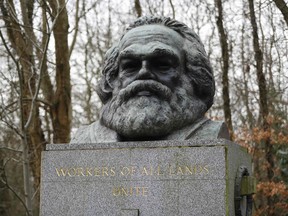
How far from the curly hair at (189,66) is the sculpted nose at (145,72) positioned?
57cm

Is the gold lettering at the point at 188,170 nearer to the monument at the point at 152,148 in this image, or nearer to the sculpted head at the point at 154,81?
the monument at the point at 152,148

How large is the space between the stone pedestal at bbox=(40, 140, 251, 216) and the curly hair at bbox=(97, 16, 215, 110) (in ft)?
3.01

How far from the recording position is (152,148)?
17.5 ft

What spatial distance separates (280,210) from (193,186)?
10.9 m

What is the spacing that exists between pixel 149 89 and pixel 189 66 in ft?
2.35

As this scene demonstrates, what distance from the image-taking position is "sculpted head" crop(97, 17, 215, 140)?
5754mm

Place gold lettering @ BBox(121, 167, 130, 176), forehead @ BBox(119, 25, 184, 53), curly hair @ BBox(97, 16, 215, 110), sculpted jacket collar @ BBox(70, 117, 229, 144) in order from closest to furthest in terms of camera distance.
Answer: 1. gold lettering @ BBox(121, 167, 130, 176)
2. sculpted jacket collar @ BBox(70, 117, 229, 144)
3. forehead @ BBox(119, 25, 184, 53)
4. curly hair @ BBox(97, 16, 215, 110)

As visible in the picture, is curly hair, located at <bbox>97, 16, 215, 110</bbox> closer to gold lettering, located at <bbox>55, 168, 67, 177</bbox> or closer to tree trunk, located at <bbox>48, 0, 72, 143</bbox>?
gold lettering, located at <bbox>55, 168, 67, 177</bbox>

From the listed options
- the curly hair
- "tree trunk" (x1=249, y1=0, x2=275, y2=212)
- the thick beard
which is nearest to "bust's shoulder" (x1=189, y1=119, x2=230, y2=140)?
the thick beard

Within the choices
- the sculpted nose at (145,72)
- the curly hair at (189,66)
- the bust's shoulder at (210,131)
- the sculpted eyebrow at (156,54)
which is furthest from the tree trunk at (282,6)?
the sculpted nose at (145,72)

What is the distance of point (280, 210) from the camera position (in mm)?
15172

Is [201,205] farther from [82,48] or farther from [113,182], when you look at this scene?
[82,48]

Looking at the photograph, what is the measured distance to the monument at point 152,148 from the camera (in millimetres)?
5145

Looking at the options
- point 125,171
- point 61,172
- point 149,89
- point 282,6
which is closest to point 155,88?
point 149,89
